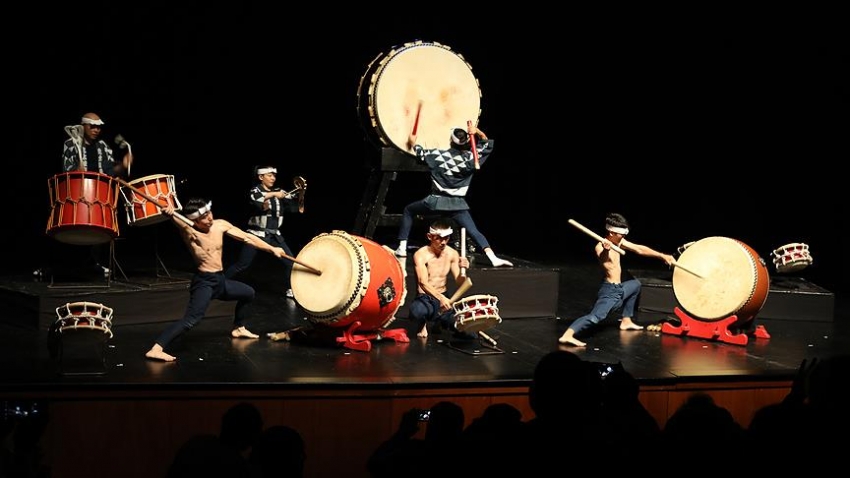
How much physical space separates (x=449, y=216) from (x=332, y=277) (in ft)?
5.21

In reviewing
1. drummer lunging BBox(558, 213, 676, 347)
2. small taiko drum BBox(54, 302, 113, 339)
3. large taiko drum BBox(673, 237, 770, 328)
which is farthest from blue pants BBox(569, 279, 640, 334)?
small taiko drum BBox(54, 302, 113, 339)

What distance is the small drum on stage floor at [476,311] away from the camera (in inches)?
253

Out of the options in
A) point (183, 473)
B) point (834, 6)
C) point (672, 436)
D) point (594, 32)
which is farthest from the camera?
point (594, 32)

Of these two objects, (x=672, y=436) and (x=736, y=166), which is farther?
(x=736, y=166)

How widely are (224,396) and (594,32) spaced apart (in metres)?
6.58

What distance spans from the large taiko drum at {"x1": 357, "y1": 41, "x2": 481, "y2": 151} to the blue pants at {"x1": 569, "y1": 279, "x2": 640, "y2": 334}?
5.70ft

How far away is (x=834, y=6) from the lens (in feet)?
32.4

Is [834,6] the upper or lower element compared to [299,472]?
upper

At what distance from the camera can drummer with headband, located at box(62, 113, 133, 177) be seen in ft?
25.0

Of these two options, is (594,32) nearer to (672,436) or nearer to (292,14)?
(292,14)

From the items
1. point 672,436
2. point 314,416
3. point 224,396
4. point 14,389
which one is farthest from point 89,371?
point 672,436

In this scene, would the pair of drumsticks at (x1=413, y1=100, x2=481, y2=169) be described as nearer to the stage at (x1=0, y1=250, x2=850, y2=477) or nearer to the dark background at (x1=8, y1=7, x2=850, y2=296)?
the stage at (x1=0, y1=250, x2=850, y2=477)

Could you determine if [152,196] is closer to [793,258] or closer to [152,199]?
[152,199]

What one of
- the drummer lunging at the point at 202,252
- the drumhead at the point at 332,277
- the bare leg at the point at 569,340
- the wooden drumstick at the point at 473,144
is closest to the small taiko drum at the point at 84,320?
the drummer lunging at the point at 202,252
